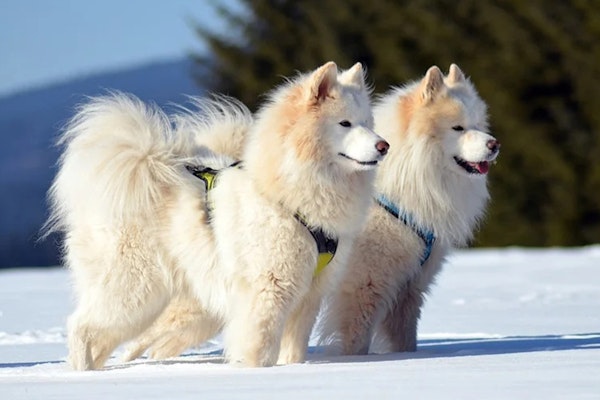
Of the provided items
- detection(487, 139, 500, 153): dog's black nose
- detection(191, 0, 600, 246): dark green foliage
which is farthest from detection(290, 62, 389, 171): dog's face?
detection(191, 0, 600, 246): dark green foliage

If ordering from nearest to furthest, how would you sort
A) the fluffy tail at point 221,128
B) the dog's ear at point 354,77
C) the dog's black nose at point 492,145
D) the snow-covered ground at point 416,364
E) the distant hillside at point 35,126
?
the snow-covered ground at point 416,364
the dog's ear at point 354,77
the dog's black nose at point 492,145
the fluffy tail at point 221,128
the distant hillside at point 35,126

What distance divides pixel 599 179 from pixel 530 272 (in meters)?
7.75

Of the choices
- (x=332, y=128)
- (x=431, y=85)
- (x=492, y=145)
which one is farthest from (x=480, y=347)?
(x=332, y=128)

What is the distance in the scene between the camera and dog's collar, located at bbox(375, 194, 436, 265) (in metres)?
7.53

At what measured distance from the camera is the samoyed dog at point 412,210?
7438 mm

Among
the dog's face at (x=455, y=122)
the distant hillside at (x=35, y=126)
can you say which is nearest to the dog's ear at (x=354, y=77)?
the dog's face at (x=455, y=122)

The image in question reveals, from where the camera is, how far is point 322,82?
6734mm

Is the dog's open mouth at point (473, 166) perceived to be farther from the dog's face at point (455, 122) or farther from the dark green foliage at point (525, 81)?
the dark green foliage at point (525, 81)

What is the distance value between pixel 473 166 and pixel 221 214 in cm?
164

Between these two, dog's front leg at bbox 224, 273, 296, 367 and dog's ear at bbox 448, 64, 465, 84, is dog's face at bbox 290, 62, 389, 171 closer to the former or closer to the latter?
dog's front leg at bbox 224, 273, 296, 367

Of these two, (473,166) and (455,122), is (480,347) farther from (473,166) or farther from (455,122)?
(455,122)

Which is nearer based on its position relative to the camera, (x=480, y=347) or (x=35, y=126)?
(x=480, y=347)

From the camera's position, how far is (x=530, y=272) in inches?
586

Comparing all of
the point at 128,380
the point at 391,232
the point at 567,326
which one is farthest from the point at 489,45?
the point at 128,380
